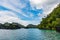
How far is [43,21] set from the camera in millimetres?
189250

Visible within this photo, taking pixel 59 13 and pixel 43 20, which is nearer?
pixel 59 13

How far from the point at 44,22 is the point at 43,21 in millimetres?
3452

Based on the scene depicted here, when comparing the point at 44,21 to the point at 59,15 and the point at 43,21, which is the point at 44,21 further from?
the point at 59,15

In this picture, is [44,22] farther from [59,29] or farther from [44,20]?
[59,29]

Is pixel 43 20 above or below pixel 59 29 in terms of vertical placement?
above

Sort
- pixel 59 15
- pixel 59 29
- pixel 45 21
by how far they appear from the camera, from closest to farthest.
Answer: pixel 59 29
pixel 59 15
pixel 45 21

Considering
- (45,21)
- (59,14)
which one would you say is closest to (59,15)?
(59,14)

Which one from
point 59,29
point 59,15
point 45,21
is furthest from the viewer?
point 45,21

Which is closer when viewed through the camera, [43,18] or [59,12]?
[59,12]

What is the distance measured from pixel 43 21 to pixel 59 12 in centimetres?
4283

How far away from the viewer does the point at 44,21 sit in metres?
187

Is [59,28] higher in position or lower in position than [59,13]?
lower

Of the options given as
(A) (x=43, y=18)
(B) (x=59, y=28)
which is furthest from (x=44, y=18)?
(B) (x=59, y=28)

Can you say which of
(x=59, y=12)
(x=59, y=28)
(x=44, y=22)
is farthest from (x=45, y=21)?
(x=59, y=28)
